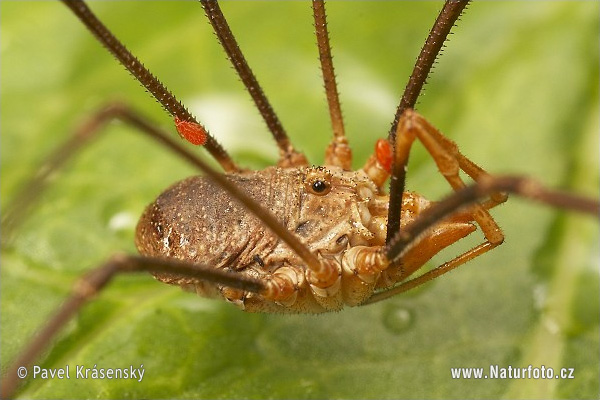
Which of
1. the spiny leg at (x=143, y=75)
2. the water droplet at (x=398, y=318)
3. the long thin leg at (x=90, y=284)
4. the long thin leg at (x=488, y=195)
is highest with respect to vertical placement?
the spiny leg at (x=143, y=75)

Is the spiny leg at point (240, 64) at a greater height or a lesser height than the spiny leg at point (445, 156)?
greater

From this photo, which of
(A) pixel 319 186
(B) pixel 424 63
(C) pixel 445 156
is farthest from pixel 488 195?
A: (A) pixel 319 186

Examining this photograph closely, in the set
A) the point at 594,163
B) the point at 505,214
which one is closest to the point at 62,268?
the point at 505,214

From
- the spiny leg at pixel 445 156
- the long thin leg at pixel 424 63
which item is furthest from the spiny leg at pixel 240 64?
the spiny leg at pixel 445 156

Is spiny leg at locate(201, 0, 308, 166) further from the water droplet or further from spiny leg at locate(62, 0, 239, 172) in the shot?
the water droplet

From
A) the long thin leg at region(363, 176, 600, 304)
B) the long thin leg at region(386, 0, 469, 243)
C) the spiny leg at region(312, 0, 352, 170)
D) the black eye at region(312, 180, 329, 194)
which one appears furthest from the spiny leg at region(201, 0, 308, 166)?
the long thin leg at region(363, 176, 600, 304)

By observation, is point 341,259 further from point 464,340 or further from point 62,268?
point 62,268

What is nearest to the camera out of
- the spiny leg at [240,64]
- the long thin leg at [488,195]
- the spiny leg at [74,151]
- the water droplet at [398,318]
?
the long thin leg at [488,195]

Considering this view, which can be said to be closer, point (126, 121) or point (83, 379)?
point (126, 121)

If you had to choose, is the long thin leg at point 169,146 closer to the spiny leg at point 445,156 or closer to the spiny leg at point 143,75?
the spiny leg at point 445,156
